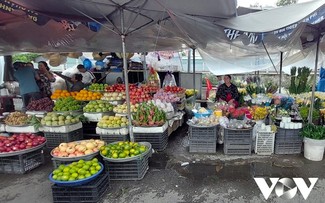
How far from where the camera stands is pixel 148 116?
4383 millimetres

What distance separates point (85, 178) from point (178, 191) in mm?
1212

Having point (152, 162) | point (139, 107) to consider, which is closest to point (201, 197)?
point (152, 162)

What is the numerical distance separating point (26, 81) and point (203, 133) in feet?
15.6

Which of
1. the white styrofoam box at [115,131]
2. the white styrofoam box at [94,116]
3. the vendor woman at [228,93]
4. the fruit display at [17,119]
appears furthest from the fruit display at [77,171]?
the vendor woman at [228,93]

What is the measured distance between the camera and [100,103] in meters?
5.22

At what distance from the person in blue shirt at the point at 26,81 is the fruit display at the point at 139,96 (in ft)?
9.11

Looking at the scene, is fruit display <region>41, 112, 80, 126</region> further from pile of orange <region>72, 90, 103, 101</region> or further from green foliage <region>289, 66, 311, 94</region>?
green foliage <region>289, 66, 311, 94</region>

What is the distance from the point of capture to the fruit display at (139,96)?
5.30m

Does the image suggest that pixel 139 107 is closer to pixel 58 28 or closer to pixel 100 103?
pixel 100 103

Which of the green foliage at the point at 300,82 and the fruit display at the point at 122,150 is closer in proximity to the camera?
the fruit display at the point at 122,150

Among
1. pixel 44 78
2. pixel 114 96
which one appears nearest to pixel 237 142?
pixel 114 96

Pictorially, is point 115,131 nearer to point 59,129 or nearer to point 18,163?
point 59,129

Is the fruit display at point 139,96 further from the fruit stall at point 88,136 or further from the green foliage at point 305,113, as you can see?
the green foliage at point 305,113

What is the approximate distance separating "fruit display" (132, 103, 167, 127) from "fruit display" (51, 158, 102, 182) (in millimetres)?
1492
